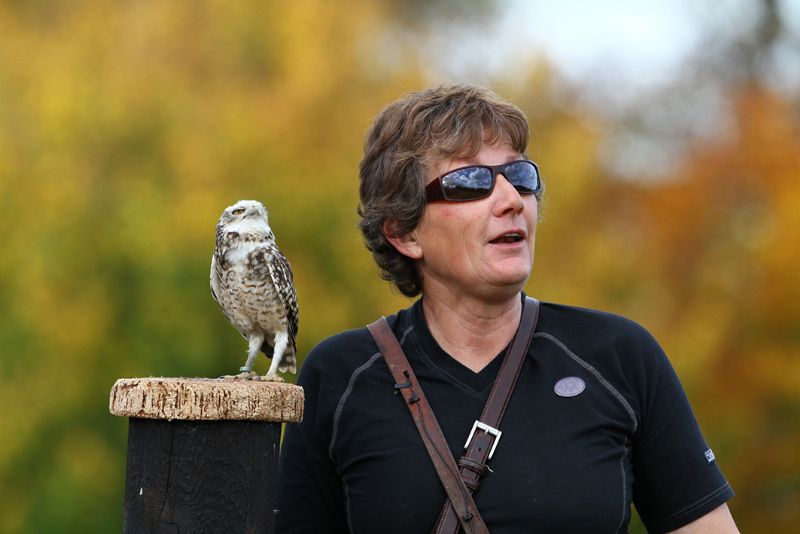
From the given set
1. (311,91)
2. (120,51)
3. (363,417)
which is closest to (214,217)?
(311,91)

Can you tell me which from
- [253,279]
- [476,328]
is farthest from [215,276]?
[476,328]

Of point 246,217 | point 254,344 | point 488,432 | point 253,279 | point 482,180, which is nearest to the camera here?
point 488,432

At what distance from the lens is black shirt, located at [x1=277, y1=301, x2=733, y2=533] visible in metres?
2.94

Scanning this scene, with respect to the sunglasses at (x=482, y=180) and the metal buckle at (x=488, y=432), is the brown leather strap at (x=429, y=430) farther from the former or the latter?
the sunglasses at (x=482, y=180)

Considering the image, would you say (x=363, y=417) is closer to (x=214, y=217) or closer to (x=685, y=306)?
(x=214, y=217)

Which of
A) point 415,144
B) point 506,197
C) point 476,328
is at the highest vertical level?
point 415,144

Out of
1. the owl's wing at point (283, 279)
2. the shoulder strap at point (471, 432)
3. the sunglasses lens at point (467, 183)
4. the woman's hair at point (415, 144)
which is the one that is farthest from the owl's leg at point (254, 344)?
the sunglasses lens at point (467, 183)

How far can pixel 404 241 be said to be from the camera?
350 centimetres

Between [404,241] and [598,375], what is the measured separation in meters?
0.76

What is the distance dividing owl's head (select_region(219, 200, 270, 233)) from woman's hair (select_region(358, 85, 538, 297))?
13.1 inches

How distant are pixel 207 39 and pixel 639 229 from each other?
29.1 ft

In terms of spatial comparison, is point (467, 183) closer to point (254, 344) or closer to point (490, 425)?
point (490, 425)

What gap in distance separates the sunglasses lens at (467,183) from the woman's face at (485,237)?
20mm

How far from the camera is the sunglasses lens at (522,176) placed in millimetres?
3199
